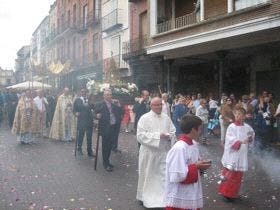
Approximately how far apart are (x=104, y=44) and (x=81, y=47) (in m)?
6.71

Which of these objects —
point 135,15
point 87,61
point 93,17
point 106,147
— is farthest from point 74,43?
point 106,147

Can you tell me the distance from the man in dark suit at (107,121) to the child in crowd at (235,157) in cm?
321

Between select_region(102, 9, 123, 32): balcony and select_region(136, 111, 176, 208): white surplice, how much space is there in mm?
24166

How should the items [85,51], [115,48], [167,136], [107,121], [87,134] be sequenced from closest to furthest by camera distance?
[167,136] < [107,121] < [87,134] < [115,48] < [85,51]

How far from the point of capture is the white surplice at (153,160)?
7.21m

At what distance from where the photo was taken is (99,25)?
35094 millimetres

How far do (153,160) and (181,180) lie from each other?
2569mm

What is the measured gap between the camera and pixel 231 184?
763 centimetres

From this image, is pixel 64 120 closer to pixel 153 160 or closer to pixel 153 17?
pixel 153 17

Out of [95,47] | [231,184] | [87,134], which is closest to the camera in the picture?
[231,184]

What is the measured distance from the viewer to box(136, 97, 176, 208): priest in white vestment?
7211 mm

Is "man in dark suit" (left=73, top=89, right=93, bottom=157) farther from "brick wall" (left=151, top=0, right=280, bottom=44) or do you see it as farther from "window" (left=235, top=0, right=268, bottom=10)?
"window" (left=235, top=0, right=268, bottom=10)

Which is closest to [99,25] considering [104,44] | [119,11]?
[104,44]

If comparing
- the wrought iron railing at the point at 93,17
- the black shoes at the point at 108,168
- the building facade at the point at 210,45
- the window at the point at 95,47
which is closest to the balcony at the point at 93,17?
the wrought iron railing at the point at 93,17
